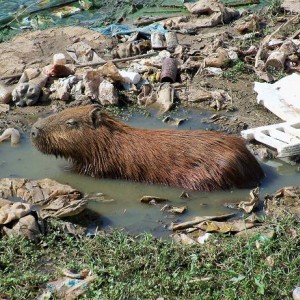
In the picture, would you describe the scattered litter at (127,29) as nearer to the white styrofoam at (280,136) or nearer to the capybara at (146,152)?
the white styrofoam at (280,136)

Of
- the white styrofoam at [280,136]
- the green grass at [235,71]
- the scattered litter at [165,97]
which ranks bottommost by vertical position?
the white styrofoam at [280,136]

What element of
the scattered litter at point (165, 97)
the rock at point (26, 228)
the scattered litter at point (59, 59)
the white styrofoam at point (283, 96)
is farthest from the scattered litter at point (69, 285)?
the scattered litter at point (59, 59)

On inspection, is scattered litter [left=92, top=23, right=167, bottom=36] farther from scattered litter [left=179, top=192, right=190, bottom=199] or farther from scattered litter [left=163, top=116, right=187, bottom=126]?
scattered litter [left=179, top=192, right=190, bottom=199]

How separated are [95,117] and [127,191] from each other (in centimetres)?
88

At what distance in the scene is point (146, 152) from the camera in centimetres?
782

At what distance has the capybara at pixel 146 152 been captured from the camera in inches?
298

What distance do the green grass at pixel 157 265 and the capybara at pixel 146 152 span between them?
1238 millimetres

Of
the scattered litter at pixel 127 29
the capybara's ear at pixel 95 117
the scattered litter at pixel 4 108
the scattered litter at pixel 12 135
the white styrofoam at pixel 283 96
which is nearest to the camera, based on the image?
the capybara's ear at pixel 95 117

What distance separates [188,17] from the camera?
1252 cm

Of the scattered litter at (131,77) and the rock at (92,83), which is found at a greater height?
the rock at (92,83)

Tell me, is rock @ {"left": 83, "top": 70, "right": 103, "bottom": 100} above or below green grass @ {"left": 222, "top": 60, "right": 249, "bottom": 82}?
above

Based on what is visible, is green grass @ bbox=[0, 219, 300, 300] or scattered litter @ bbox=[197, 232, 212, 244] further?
scattered litter @ bbox=[197, 232, 212, 244]

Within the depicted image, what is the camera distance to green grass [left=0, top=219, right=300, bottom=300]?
18.3ft

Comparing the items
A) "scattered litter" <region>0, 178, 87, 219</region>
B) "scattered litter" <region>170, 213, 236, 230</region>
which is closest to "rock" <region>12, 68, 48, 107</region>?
"scattered litter" <region>0, 178, 87, 219</region>
